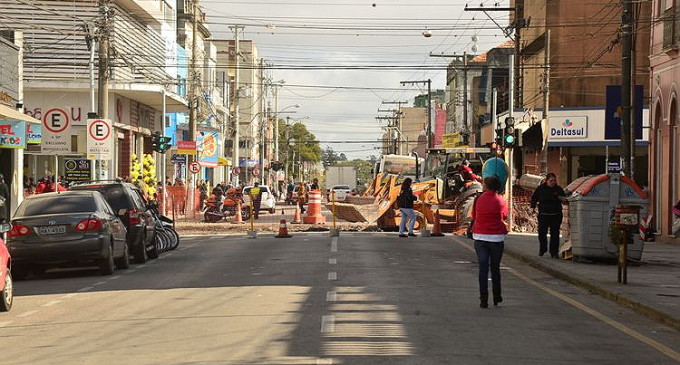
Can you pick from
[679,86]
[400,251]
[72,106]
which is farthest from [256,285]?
[72,106]

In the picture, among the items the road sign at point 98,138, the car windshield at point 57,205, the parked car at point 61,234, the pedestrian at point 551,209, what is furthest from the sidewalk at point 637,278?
the road sign at point 98,138

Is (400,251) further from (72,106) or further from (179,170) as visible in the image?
(179,170)

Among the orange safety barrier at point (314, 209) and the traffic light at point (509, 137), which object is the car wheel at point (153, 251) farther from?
the orange safety barrier at point (314, 209)

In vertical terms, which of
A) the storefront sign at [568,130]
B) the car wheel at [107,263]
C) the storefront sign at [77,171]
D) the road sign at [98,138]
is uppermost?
the storefront sign at [568,130]

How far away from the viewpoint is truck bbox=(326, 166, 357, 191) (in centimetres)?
10006

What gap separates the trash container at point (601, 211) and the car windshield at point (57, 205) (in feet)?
32.2

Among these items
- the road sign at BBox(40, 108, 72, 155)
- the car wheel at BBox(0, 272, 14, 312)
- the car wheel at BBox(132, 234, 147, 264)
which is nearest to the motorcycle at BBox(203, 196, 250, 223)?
the road sign at BBox(40, 108, 72, 155)

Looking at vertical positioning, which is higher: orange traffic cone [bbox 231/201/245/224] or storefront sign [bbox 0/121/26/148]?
storefront sign [bbox 0/121/26/148]

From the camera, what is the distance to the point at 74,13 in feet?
167

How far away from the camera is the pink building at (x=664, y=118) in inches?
1288

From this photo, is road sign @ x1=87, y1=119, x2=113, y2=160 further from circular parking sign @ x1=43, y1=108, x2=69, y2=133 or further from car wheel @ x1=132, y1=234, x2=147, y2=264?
car wheel @ x1=132, y1=234, x2=147, y2=264

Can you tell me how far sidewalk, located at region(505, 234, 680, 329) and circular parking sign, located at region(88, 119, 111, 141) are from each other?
11310mm

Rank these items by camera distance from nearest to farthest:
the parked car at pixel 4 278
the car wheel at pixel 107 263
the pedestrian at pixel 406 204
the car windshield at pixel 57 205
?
1. the parked car at pixel 4 278
2. the car wheel at pixel 107 263
3. the car windshield at pixel 57 205
4. the pedestrian at pixel 406 204

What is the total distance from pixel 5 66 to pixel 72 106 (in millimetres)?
16158
